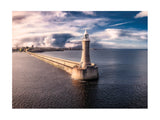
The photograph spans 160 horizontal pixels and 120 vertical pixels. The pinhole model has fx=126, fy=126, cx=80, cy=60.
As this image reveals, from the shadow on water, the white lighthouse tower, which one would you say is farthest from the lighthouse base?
the shadow on water

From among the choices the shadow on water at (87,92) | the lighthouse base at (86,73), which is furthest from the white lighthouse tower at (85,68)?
the shadow on water at (87,92)

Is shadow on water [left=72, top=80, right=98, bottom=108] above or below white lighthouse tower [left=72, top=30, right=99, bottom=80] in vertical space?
below

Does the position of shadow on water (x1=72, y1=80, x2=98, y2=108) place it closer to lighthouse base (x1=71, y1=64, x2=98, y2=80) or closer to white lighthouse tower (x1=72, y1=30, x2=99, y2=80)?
lighthouse base (x1=71, y1=64, x2=98, y2=80)

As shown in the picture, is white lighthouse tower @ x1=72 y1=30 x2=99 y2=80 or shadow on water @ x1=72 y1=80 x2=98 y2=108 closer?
shadow on water @ x1=72 y1=80 x2=98 y2=108

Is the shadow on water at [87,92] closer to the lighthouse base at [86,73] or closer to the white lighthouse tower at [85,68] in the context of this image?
the lighthouse base at [86,73]

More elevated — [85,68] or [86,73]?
[85,68]

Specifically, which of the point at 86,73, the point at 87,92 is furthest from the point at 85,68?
the point at 87,92

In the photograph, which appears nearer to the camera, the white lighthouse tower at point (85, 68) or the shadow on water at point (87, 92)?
the shadow on water at point (87, 92)

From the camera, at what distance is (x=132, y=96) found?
66.9ft

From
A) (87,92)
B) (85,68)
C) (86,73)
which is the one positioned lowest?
(87,92)

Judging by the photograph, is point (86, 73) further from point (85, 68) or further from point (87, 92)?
point (87, 92)

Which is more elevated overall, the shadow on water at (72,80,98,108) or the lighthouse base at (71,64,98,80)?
the lighthouse base at (71,64,98,80)

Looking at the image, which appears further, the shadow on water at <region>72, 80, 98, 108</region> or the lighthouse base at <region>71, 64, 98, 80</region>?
the lighthouse base at <region>71, 64, 98, 80</region>

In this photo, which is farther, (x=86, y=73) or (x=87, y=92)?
(x=86, y=73)
